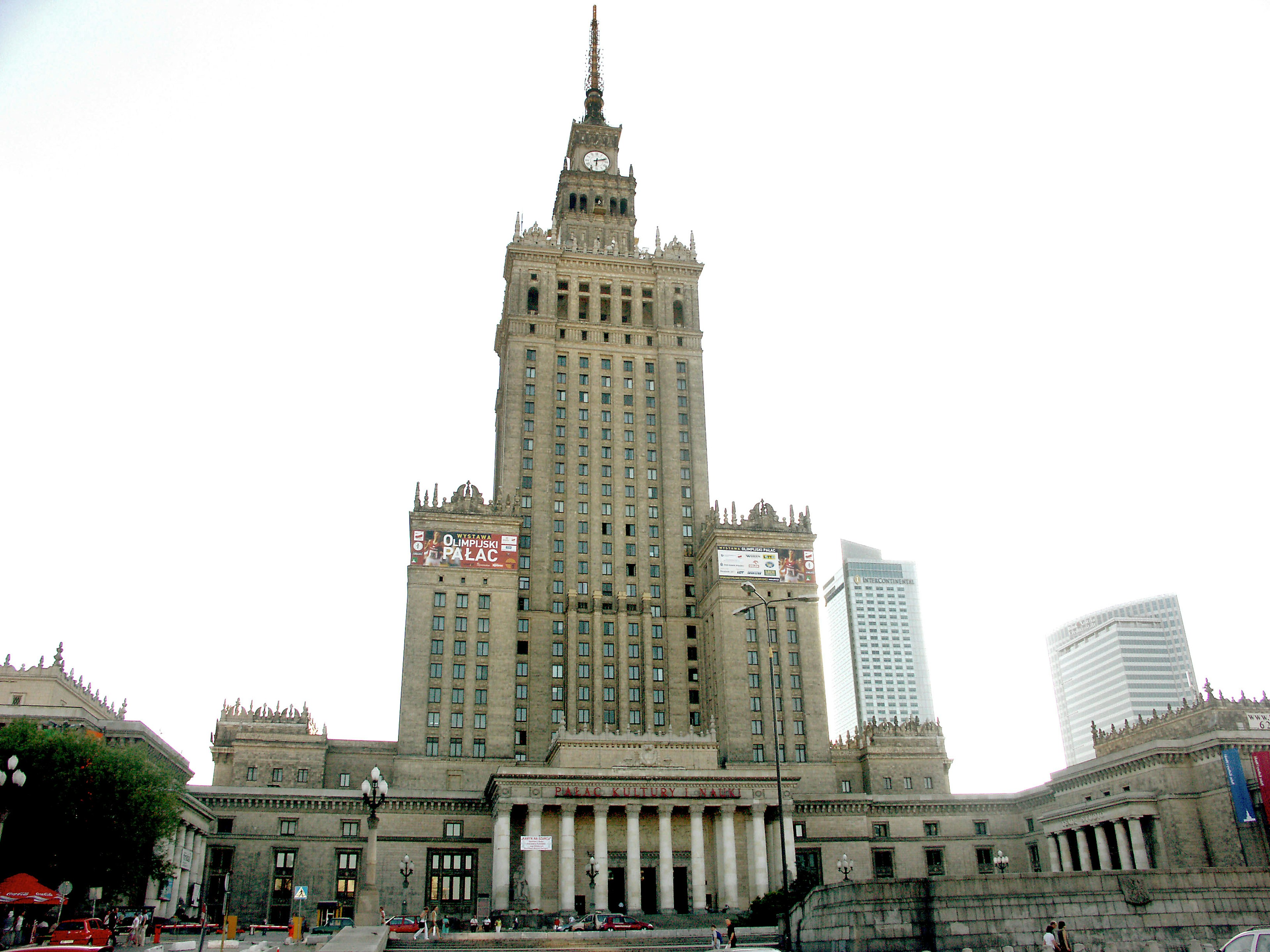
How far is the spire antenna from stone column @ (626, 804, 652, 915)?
97.4 m

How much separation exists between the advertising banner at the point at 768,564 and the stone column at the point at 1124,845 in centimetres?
3587

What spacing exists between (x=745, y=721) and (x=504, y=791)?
2826cm

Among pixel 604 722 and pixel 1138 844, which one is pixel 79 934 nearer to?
pixel 604 722

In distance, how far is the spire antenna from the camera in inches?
5586

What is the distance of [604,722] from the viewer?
98.4 metres

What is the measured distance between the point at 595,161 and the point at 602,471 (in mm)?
50392

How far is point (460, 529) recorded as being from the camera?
326 feet

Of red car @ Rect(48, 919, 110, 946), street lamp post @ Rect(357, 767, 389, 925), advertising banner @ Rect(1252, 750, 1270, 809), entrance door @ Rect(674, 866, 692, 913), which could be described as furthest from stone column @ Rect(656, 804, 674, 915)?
advertising banner @ Rect(1252, 750, 1270, 809)

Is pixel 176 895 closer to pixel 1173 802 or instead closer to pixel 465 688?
pixel 465 688

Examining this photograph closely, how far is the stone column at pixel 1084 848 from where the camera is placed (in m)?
83.6

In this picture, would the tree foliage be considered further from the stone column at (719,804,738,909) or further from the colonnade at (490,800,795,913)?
the colonnade at (490,800,795,913)

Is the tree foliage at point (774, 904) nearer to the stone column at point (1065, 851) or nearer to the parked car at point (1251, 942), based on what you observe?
the parked car at point (1251, 942)

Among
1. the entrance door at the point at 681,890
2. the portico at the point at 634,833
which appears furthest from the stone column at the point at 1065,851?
the entrance door at the point at 681,890

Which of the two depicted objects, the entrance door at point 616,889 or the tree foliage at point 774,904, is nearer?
the tree foliage at point 774,904
